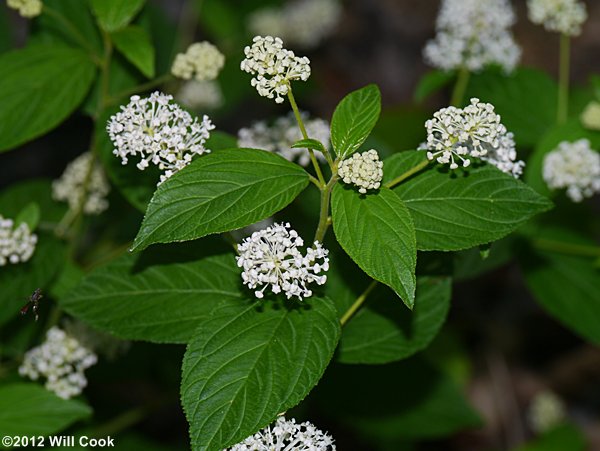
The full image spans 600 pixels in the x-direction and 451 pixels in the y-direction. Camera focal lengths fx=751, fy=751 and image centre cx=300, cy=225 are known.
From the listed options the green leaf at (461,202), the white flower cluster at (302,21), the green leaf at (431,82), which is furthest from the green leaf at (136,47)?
the white flower cluster at (302,21)

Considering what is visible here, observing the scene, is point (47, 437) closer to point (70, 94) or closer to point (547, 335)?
point (70, 94)

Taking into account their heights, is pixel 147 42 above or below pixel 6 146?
above

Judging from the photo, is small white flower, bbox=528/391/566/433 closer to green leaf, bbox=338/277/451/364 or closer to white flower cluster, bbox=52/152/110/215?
green leaf, bbox=338/277/451/364

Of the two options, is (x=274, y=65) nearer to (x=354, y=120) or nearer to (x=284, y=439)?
(x=354, y=120)

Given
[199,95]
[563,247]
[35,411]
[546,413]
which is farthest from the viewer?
Answer: [199,95]

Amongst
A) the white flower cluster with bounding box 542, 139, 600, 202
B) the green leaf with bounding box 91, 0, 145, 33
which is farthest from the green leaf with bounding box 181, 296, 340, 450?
the white flower cluster with bounding box 542, 139, 600, 202

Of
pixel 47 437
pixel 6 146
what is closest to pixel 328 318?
pixel 47 437

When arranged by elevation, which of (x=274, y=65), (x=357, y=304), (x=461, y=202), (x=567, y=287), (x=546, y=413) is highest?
(x=274, y=65)

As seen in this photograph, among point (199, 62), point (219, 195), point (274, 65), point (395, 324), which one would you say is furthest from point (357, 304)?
point (199, 62)
